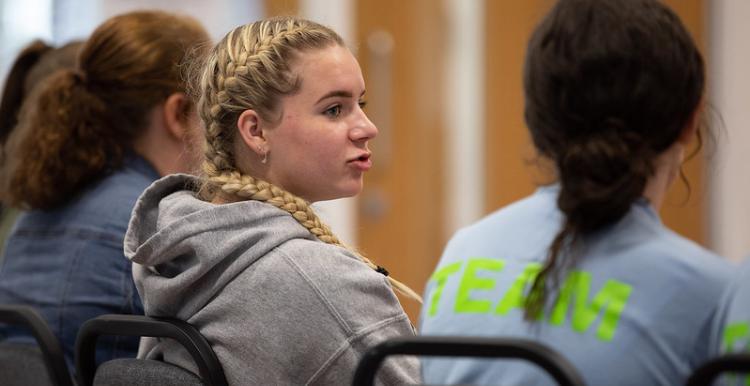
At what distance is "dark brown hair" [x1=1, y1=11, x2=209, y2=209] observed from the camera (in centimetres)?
210

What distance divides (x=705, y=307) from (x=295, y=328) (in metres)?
0.58

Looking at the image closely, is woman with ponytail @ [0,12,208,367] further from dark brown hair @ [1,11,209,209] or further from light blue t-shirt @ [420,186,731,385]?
light blue t-shirt @ [420,186,731,385]

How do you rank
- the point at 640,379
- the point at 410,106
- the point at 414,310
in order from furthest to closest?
the point at 410,106
the point at 414,310
the point at 640,379

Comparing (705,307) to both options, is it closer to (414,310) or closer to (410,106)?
(414,310)

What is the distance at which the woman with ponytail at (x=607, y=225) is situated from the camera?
1.15 meters

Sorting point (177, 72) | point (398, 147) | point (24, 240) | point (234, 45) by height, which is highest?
point (234, 45)

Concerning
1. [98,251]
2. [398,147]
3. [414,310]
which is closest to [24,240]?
[98,251]

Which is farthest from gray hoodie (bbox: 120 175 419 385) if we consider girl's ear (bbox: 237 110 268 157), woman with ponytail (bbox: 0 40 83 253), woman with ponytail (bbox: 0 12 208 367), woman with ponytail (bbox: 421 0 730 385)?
woman with ponytail (bbox: 0 40 83 253)

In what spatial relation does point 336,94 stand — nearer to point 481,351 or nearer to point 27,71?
point 481,351

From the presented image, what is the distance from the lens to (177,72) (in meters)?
2.16

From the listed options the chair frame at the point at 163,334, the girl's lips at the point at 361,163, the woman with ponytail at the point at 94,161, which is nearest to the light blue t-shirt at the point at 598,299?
the chair frame at the point at 163,334

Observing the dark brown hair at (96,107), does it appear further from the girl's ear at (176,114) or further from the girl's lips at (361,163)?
the girl's lips at (361,163)

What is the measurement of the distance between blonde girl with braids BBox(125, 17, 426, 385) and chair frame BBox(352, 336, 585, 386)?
0.82 feet

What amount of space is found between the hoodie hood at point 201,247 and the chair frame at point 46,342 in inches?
7.6
